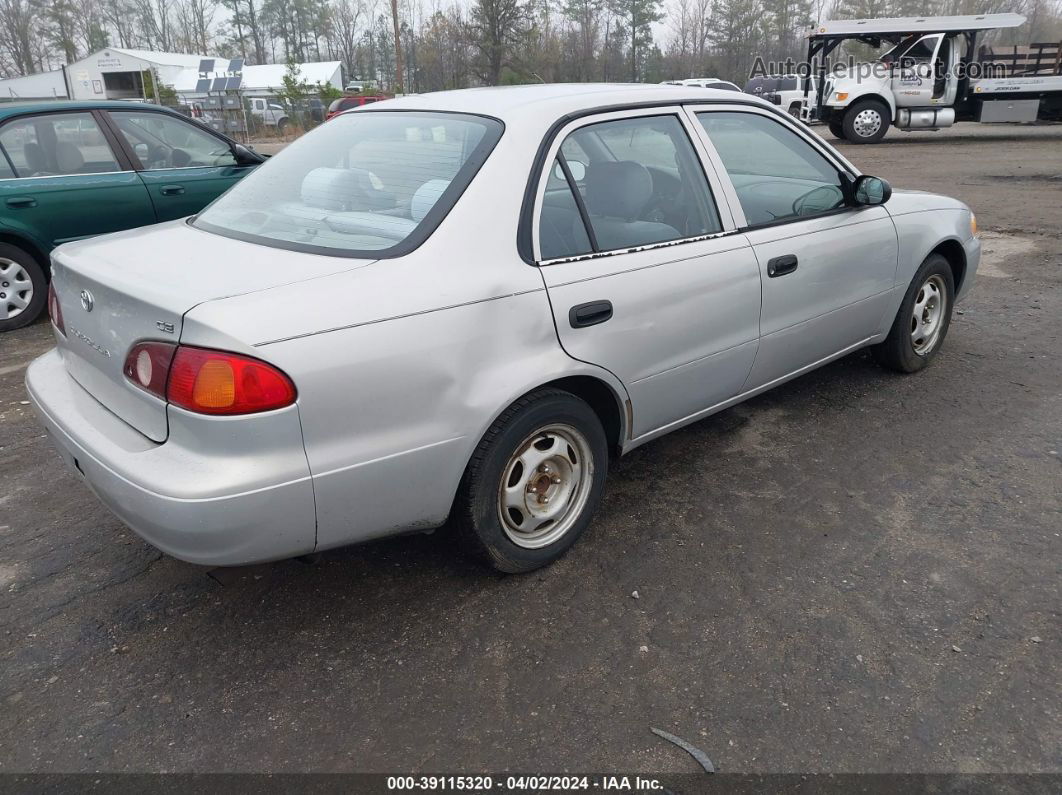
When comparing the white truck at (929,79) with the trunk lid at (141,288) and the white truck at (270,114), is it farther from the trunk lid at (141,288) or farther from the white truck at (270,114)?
the white truck at (270,114)

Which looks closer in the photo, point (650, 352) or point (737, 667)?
point (737, 667)

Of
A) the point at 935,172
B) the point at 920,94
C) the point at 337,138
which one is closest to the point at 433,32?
the point at 920,94

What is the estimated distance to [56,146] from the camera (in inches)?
246

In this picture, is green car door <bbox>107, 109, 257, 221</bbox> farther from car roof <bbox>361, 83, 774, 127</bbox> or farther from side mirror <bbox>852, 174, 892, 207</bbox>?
side mirror <bbox>852, 174, 892, 207</bbox>

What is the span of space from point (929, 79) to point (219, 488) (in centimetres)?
2059

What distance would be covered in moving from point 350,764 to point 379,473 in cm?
78

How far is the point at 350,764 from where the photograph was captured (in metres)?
2.16

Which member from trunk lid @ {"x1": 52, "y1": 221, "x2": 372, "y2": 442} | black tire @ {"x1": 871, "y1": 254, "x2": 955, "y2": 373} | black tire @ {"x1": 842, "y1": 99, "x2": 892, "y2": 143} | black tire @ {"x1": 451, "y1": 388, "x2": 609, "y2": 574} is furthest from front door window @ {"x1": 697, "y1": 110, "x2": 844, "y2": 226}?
black tire @ {"x1": 842, "y1": 99, "x2": 892, "y2": 143}

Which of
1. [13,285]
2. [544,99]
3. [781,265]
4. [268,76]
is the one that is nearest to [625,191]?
[544,99]

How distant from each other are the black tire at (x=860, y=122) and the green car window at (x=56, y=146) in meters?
17.5

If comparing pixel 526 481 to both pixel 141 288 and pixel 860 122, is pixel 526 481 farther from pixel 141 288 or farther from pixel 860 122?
pixel 860 122

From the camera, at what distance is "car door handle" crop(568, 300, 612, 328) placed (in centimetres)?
273

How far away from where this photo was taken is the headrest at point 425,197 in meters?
2.63

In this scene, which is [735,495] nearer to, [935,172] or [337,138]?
[337,138]
